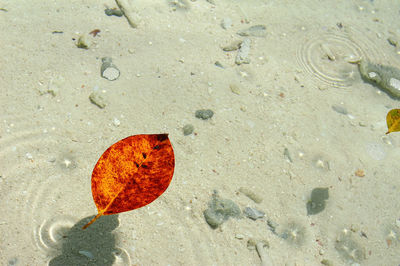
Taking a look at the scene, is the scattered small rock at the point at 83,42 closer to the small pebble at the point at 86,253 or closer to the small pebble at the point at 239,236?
the small pebble at the point at 86,253

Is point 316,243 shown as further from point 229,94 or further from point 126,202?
point 126,202

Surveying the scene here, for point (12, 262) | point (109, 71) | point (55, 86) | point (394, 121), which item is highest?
point (394, 121)

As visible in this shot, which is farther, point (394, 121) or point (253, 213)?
point (253, 213)

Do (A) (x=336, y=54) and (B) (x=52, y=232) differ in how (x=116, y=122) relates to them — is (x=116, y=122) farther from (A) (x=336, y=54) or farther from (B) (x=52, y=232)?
(A) (x=336, y=54)

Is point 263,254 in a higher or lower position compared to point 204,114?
lower

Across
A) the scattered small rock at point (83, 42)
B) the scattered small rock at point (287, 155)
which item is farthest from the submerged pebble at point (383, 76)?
the scattered small rock at point (83, 42)

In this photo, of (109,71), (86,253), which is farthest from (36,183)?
(109,71)

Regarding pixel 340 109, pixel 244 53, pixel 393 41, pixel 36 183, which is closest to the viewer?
pixel 36 183

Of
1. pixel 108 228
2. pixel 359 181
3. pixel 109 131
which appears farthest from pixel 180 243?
pixel 359 181
